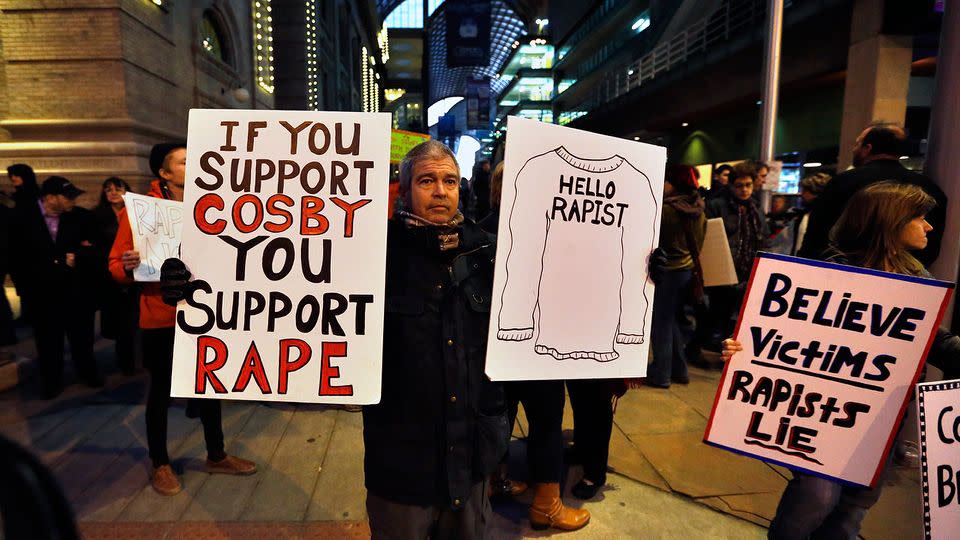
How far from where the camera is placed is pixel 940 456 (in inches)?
72.0

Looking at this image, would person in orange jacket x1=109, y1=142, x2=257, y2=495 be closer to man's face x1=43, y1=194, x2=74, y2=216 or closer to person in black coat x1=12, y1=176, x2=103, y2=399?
person in black coat x1=12, y1=176, x2=103, y2=399

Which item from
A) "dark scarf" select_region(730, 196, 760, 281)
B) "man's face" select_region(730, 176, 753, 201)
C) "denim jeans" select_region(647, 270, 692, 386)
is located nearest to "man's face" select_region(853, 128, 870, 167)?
"denim jeans" select_region(647, 270, 692, 386)

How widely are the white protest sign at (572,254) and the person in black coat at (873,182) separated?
1663 millimetres

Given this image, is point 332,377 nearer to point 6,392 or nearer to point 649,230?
point 649,230

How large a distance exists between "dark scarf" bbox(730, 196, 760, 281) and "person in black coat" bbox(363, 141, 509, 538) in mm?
4439

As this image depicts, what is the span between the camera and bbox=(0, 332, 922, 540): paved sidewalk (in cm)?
283

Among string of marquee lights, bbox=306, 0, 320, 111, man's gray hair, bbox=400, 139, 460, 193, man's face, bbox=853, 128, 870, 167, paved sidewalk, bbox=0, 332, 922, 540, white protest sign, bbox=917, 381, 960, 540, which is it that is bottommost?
paved sidewalk, bbox=0, 332, 922, 540

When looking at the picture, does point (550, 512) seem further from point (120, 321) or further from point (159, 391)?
point (120, 321)

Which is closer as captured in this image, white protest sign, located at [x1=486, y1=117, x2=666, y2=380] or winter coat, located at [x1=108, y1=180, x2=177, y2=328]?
white protest sign, located at [x1=486, y1=117, x2=666, y2=380]

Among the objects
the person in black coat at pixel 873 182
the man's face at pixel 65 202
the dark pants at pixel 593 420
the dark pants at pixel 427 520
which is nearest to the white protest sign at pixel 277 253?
the dark pants at pixel 427 520

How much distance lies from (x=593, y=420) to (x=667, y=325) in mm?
1997

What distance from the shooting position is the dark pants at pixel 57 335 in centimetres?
455

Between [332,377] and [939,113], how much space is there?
3975 mm

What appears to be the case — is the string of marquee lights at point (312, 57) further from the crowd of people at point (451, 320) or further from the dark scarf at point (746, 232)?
the dark scarf at point (746, 232)
